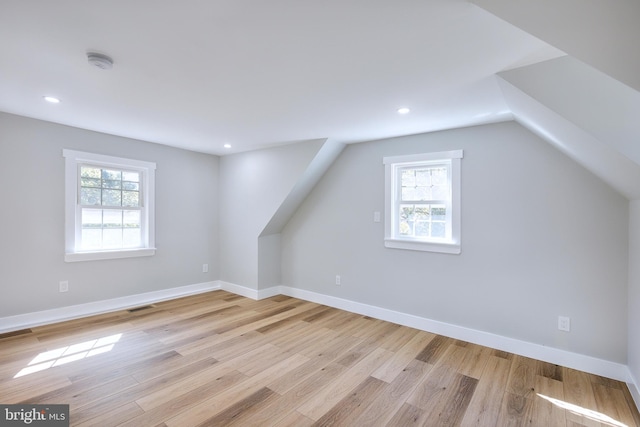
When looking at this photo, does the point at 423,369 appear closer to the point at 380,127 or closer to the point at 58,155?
the point at 380,127

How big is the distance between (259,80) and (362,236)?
7.88ft

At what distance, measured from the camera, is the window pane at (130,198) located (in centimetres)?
400

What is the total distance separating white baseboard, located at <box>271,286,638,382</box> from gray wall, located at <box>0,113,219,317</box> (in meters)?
2.44

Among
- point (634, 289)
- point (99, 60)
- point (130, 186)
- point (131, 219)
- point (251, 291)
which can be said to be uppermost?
point (99, 60)

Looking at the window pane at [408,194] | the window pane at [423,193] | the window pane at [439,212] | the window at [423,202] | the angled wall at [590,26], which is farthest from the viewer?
the window pane at [408,194]

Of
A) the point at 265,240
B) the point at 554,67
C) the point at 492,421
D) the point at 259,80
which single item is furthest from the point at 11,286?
the point at 554,67

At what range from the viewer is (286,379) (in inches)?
91.4

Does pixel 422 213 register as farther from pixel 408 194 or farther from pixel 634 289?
pixel 634 289

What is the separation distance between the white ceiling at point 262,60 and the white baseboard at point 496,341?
7.13ft

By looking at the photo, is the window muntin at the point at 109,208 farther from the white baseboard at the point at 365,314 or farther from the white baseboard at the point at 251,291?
the white baseboard at the point at 251,291

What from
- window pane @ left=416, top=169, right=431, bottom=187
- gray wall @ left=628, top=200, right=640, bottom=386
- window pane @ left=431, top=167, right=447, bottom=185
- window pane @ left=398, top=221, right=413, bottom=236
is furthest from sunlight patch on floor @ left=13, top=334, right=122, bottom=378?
gray wall @ left=628, top=200, right=640, bottom=386

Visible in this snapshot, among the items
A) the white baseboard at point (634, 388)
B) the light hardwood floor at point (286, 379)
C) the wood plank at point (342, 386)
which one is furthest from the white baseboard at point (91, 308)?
the white baseboard at point (634, 388)

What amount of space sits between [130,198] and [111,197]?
0.72 feet

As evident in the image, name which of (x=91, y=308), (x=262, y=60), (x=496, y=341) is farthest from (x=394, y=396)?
(x=91, y=308)
